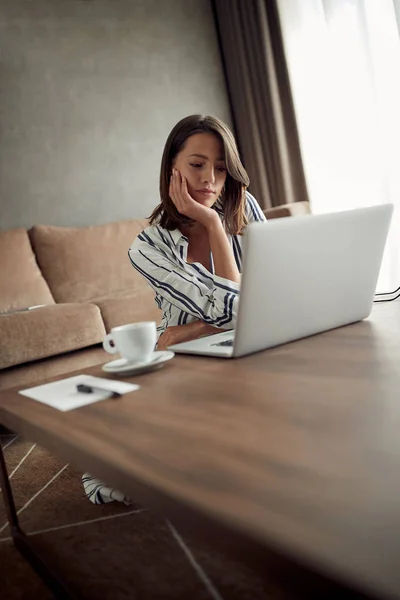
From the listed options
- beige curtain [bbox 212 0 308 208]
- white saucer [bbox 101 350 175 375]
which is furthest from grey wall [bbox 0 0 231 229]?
white saucer [bbox 101 350 175 375]

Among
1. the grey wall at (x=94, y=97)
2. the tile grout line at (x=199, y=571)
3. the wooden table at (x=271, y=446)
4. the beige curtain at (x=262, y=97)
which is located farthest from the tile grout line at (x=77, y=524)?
the beige curtain at (x=262, y=97)

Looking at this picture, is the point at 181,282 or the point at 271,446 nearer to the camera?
the point at 271,446

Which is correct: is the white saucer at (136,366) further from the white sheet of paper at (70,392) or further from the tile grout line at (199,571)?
the tile grout line at (199,571)

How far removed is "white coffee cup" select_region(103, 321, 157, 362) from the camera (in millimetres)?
1052

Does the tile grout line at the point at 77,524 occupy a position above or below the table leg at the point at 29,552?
below

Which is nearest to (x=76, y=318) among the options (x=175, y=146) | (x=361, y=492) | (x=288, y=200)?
(x=175, y=146)

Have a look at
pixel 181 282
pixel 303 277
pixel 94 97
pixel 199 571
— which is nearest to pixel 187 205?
pixel 181 282

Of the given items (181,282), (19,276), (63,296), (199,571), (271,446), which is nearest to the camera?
(271,446)

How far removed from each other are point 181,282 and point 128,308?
45.1 inches

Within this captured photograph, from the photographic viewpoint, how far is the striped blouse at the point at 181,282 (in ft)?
4.90

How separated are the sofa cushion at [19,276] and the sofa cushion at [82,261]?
67 millimetres

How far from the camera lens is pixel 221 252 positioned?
5.25 ft

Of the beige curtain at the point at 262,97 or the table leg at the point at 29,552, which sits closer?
the table leg at the point at 29,552

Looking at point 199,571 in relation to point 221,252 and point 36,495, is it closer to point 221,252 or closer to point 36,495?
point 36,495
